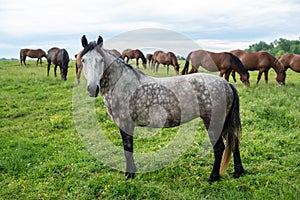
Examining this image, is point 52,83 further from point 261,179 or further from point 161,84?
point 261,179

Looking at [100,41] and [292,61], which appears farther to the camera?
[292,61]

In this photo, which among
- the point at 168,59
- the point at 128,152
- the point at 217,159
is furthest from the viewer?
the point at 168,59

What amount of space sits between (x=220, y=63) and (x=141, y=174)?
8928 mm

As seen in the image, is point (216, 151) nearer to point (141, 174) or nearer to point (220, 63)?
point (141, 174)

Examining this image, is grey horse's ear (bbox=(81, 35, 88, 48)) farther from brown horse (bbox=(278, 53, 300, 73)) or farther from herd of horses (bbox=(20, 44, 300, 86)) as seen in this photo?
brown horse (bbox=(278, 53, 300, 73))

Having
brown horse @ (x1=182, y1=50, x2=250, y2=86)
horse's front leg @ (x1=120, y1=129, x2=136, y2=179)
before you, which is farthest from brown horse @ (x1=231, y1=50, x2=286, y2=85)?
horse's front leg @ (x1=120, y1=129, x2=136, y2=179)

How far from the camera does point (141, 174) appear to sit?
16.1 ft

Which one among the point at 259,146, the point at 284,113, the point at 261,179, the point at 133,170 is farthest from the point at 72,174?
the point at 284,113

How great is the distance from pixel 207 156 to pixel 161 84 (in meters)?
1.96

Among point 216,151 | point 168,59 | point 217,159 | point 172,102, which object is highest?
point 168,59

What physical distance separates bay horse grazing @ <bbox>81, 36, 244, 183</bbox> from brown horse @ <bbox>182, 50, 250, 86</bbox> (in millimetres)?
7778

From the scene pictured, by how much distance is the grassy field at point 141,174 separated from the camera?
4223mm

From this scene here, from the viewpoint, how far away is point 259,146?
19.0 ft

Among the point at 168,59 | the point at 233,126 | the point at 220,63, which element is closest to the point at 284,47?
the point at 168,59
